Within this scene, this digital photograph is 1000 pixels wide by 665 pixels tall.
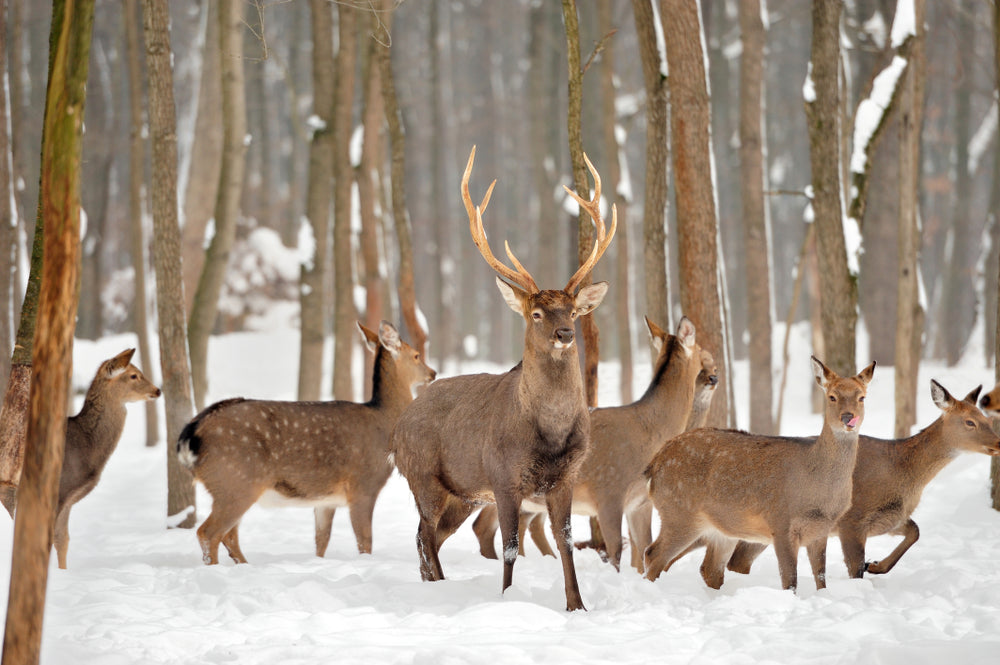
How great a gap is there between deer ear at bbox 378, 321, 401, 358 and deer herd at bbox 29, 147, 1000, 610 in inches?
15.9

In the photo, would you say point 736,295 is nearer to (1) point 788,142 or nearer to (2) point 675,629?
(1) point 788,142

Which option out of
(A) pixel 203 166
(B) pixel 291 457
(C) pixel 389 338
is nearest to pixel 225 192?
(A) pixel 203 166

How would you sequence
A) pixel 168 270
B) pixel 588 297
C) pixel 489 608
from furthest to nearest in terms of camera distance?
pixel 168 270, pixel 588 297, pixel 489 608

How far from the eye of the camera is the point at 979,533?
8.05 meters

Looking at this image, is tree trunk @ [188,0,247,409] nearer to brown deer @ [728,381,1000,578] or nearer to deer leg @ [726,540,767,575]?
deer leg @ [726,540,767,575]

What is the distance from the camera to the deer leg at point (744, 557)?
23.6 ft

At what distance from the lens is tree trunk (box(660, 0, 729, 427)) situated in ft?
30.1

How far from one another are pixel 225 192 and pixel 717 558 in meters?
8.44

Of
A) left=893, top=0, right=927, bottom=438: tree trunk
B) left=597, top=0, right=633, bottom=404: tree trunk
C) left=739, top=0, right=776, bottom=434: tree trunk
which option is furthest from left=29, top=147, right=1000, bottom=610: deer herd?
left=597, top=0, right=633, bottom=404: tree trunk

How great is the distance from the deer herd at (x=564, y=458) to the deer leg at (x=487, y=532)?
0.02 m

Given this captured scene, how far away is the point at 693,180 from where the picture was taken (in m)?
9.22

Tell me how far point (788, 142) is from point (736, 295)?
742 cm

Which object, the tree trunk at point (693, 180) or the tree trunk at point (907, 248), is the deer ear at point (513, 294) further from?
the tree trunk at point (907, 248)

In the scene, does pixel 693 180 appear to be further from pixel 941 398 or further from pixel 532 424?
pixel 532 424
